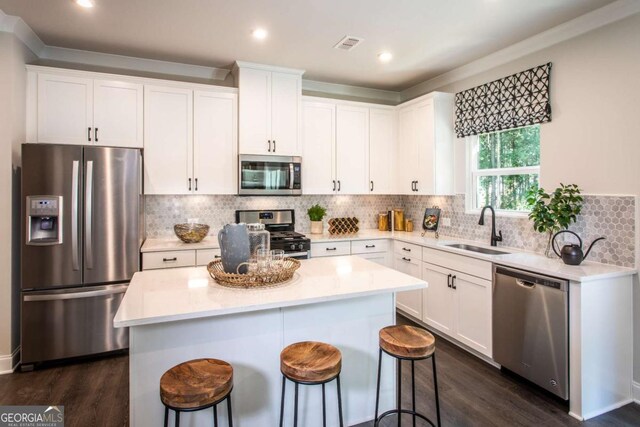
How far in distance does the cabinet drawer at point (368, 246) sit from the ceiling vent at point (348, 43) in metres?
2.04

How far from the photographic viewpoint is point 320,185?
14.2 feet

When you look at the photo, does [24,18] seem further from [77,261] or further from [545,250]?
[545,250]

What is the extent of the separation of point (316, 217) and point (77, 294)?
2504 millimetres

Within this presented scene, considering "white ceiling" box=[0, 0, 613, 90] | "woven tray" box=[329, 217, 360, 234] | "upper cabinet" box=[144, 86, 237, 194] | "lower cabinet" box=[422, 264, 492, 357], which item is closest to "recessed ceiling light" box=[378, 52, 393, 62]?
"white ceiling" box=[0, 0, 613, 90]

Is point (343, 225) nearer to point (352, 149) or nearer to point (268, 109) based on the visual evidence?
point (352, 149)

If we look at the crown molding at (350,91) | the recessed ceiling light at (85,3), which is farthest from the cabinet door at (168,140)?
the crown molding at (350,91)

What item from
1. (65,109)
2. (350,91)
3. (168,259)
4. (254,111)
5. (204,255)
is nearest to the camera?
(65,109)

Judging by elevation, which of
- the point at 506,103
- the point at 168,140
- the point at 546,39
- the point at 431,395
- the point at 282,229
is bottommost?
the point at 431,395

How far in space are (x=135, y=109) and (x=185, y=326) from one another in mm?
2589

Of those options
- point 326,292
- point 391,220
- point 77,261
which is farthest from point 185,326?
point 391,220

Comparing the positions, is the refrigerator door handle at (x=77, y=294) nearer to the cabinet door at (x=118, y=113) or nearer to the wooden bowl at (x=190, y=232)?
the wooden bowl at (x=190, y=232)

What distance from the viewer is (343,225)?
15.1 feet

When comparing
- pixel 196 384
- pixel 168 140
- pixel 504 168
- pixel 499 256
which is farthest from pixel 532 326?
pixel 168 140

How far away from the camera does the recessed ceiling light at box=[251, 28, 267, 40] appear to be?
120 inches
